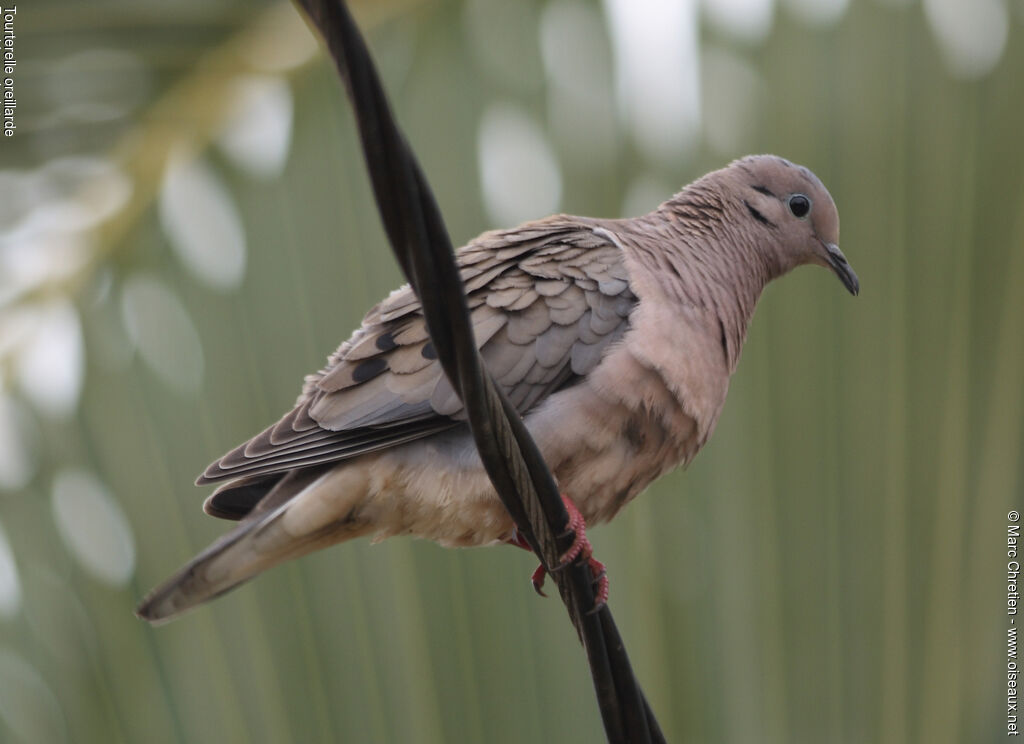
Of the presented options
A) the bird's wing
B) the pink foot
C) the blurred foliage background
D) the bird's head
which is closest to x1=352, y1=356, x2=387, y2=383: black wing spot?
the bird's wing

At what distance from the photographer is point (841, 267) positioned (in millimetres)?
2695

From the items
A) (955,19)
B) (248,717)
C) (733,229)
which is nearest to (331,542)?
(248,717)

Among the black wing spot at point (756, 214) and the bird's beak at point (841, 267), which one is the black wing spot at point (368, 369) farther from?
the bird's beak at point (841, 267)

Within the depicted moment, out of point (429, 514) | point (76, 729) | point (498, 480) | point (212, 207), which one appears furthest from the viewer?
point (212, 207)

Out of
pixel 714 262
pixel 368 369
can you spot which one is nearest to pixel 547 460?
pixel 368 369

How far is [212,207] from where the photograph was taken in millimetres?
2799

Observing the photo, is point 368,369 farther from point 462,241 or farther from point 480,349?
point 462,241

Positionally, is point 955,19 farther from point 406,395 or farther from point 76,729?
point 76,729

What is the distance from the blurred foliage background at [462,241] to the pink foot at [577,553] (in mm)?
384

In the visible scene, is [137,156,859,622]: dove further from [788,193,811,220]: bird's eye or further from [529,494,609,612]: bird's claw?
[788,193,811,220]: bird's eye

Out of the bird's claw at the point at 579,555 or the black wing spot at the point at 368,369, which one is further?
the black wing spot at the point at 368,369

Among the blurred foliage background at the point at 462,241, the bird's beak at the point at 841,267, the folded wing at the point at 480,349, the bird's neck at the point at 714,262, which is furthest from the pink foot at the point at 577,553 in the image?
the bird's beak at the point at 841,267

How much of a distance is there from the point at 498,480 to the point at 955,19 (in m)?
2.24

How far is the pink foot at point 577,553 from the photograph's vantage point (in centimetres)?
163
